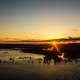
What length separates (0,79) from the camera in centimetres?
2731

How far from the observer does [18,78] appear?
2781 centimetres

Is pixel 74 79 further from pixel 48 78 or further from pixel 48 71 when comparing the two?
pixel 48 71

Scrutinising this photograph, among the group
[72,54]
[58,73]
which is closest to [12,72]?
[58,73]

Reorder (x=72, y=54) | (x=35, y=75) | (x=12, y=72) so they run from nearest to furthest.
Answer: (x=35, y=75)
(x=12, y=72)
(x=72, y=54)

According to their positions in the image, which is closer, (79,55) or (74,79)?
(74,79)

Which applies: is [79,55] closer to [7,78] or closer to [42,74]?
[42,74]

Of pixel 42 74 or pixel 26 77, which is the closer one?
pixel 26 77

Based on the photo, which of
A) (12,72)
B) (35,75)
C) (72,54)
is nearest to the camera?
(35,75)

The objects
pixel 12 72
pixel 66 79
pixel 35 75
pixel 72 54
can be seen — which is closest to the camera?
pixel 66 79

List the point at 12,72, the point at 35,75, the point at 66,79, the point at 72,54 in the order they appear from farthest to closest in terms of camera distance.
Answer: the point at 72,54 < the point at 12,72 < the point at 35,75 < the point at 66,79

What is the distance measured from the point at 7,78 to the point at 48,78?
478 cm

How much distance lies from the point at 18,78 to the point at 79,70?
10.2 metres

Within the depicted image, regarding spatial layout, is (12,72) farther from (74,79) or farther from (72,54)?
(72,54)

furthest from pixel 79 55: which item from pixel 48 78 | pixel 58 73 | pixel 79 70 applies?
pixel 48 78
